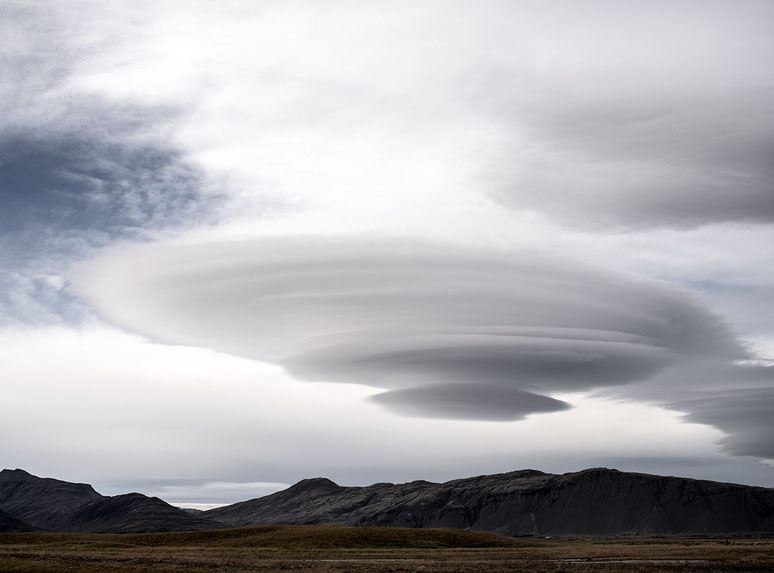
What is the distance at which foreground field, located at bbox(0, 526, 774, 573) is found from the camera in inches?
2658

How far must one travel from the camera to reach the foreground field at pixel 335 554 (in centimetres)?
6753

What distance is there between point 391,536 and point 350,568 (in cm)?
5424

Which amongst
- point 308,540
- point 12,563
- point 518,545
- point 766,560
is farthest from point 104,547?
point 766,560

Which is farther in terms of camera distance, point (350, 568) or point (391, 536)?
point (391, 536)

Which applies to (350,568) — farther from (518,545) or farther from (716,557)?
(518,545)

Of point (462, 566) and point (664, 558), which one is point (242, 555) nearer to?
point (462, 566)

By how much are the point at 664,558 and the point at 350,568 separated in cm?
3670

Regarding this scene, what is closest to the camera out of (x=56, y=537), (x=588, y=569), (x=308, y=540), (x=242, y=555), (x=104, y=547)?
(x=588, y=569)

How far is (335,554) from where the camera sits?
91.4 m

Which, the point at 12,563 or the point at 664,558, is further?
the point at 664,558

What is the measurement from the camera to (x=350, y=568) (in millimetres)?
66562

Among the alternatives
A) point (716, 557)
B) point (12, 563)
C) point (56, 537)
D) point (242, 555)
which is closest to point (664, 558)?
point (716, 557)

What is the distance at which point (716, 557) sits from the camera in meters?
79.6

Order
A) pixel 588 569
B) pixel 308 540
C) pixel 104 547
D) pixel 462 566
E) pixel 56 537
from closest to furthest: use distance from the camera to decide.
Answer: pixel 588 569, pixel 462 566, pixel 104 547, pixel 308 540, pixel 56 537
